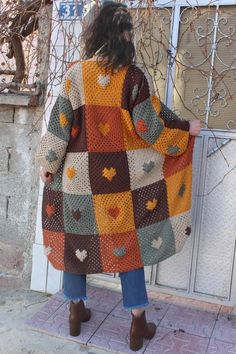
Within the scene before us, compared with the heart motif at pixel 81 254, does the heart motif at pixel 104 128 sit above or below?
above

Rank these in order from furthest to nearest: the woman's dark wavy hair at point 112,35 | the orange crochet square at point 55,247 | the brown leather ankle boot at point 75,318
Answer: the brown leather ankle boot at point 75,318 → the orange crochet square at point 55,247 → the woman's dark wavy hair at point 112,35

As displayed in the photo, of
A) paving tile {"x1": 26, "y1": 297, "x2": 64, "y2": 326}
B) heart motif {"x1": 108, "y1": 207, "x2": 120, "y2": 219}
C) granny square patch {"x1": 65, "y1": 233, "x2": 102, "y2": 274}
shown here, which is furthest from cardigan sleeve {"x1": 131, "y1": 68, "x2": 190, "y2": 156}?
paving tile {"x1": 26, "y1": 297, "x2": 64, "y2": 326}

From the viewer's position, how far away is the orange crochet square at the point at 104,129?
2223 millimetres

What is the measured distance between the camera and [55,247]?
2480 mm

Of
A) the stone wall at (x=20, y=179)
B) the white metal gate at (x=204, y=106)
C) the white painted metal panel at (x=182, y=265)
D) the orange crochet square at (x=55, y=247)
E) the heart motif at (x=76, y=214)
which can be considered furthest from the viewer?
the stone wall at (x=20, y=179)

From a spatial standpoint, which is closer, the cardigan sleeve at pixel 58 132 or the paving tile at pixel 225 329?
the cardigan sleeve at pixel 58 132

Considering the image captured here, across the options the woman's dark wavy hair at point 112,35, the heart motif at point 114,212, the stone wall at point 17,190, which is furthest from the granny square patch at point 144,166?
the stone wall at point 17,190

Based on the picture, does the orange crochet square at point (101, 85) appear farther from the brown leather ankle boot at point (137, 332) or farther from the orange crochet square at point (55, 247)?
the brown leather ankle boot at point (137, 332)

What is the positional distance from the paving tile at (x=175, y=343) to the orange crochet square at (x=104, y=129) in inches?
43.2

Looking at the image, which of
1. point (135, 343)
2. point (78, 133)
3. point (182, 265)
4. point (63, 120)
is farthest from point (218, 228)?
point (63, 120)

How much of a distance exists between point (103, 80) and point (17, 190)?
4.32 ft

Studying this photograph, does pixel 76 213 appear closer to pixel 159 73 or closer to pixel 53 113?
pixel 53 113

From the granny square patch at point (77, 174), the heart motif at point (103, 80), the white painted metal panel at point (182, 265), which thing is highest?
the heart motif at point (103, 80)

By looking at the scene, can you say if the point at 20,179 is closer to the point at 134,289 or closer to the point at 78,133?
the point at 78,133
